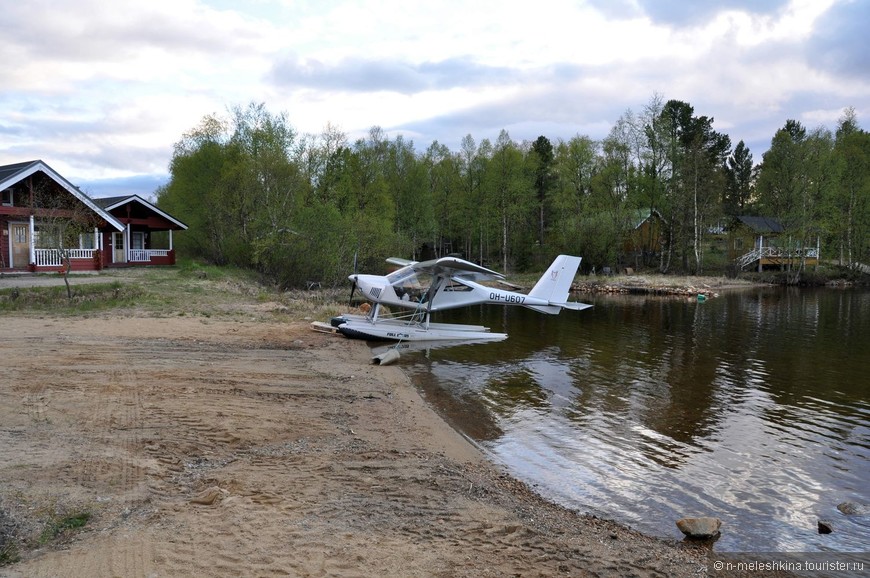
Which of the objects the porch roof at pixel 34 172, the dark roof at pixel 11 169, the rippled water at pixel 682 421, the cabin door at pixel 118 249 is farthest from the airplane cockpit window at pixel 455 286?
the cabin door at pixel 118 249

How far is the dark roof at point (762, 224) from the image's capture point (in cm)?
5471

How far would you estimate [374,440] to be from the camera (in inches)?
307

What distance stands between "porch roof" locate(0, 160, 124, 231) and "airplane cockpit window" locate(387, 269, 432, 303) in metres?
18.3

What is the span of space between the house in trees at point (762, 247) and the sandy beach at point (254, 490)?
50135 mm

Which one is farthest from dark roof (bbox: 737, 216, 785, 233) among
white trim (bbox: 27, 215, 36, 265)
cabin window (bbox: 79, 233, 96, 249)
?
white trim (bbox: 27, 215, 36, 265)

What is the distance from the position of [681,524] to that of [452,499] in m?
2.44

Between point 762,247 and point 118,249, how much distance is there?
5369cm

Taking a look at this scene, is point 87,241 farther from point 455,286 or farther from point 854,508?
point 854,508

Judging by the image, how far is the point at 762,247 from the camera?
177ft

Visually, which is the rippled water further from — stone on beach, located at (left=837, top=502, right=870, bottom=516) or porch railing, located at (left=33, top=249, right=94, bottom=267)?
porch railing, located at (left=33, top=249, right=94, bottom=267)

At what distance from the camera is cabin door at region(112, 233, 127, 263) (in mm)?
33688

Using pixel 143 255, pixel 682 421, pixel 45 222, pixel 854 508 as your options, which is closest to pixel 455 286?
pixel 682 421

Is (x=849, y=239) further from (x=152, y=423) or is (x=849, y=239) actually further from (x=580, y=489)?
(x=152, y=423)

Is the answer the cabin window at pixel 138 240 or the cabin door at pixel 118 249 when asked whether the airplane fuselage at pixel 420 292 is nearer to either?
the cabin door at pixel 118 249
